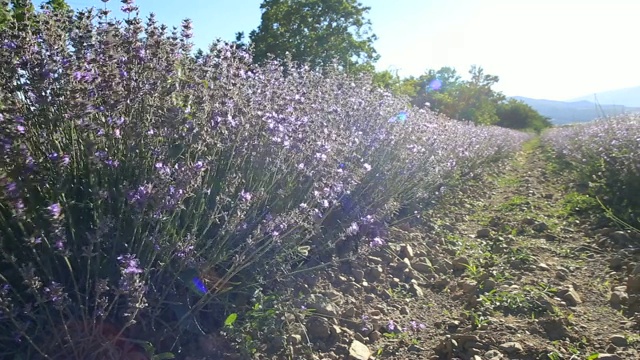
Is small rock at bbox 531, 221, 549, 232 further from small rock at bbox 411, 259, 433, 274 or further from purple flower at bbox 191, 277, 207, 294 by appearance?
purple flower at bbox 191, 277, 207, 294

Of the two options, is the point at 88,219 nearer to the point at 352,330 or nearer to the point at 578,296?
the point at 352,330

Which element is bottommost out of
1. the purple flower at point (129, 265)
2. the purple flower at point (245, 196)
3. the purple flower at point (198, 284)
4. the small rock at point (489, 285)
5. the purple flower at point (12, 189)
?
the small rock at point (489, 285)

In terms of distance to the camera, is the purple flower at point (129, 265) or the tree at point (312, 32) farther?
the tree at point (312, 32)

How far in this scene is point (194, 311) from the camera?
1.99 meters

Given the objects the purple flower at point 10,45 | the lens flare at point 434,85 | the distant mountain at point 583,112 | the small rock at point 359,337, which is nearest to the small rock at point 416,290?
the small rock at point 359,337

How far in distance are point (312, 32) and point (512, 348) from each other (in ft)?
46.0

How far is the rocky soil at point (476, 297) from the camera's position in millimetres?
2312

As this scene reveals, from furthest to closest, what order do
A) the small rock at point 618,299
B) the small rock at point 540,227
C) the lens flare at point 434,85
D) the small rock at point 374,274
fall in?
1. the lens flare at point 434,85
2. the small rock at point 540,227
3. the small rock at point 374,274
4. the small rock at point 618,299

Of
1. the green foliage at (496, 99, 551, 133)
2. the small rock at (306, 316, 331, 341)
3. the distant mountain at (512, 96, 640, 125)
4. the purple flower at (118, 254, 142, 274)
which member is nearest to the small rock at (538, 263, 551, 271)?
the small rock at (306, 316, 331, 341)

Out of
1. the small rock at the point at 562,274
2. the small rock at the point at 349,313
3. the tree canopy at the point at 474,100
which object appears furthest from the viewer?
the tree canopy at the point at 474,100

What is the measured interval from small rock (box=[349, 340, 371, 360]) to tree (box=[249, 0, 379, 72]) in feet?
40.2

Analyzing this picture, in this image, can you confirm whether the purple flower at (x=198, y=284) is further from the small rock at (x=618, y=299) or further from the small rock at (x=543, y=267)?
the small rock at (x=543, y=267)

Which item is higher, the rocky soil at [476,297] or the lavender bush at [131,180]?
the lavender bush at [131,180]

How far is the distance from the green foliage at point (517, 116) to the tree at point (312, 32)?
28.9m
